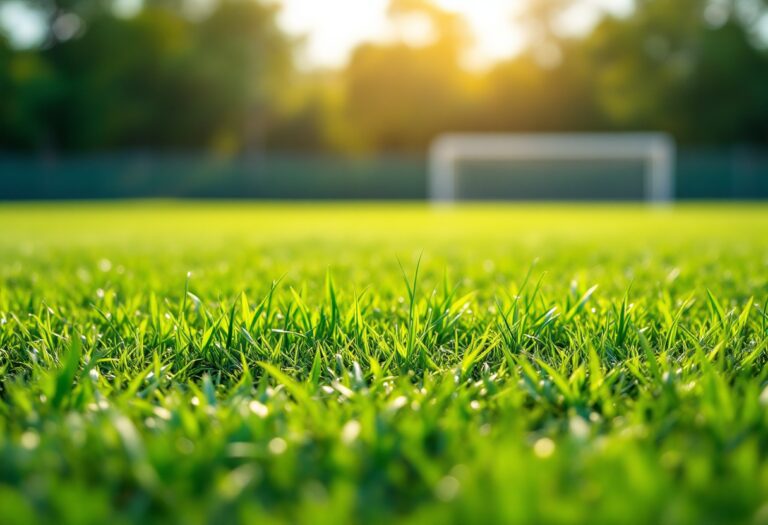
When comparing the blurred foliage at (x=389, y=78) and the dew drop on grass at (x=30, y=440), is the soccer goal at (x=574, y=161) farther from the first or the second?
the dew drop on grass at (x=30, y=440)

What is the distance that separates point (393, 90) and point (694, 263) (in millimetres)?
39500

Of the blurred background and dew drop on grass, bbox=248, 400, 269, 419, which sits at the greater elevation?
the blurred background

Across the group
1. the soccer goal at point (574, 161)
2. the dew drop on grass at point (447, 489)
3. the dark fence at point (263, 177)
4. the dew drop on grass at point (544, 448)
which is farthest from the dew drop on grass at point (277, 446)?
the dark fence at point (263, 177)

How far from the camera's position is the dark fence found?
1254 inches

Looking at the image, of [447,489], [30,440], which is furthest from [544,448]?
[30,440]

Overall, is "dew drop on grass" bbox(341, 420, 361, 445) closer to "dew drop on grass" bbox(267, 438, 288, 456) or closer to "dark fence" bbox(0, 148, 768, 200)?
"dew drop on grass" bbox(267, 438, 288, 456)

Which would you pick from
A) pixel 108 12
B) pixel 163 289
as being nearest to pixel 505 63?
pixel 108 12

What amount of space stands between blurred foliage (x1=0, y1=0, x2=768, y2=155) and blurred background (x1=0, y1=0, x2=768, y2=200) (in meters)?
0.09

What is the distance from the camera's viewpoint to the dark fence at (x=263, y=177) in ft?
105

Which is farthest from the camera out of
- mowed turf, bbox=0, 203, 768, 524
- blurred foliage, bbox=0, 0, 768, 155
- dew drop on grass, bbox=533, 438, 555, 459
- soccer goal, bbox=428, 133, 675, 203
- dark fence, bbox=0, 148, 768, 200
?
blurred foliage, bbox=0, 0, 768, 155

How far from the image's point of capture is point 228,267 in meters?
4.34

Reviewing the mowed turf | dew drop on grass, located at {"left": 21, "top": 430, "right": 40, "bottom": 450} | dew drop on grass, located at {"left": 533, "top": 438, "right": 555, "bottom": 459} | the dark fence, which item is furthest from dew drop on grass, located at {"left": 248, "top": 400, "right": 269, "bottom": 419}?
the dark fence

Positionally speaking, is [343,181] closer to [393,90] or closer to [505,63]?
[393,90]

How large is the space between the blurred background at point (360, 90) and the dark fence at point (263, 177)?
0.21 ft
